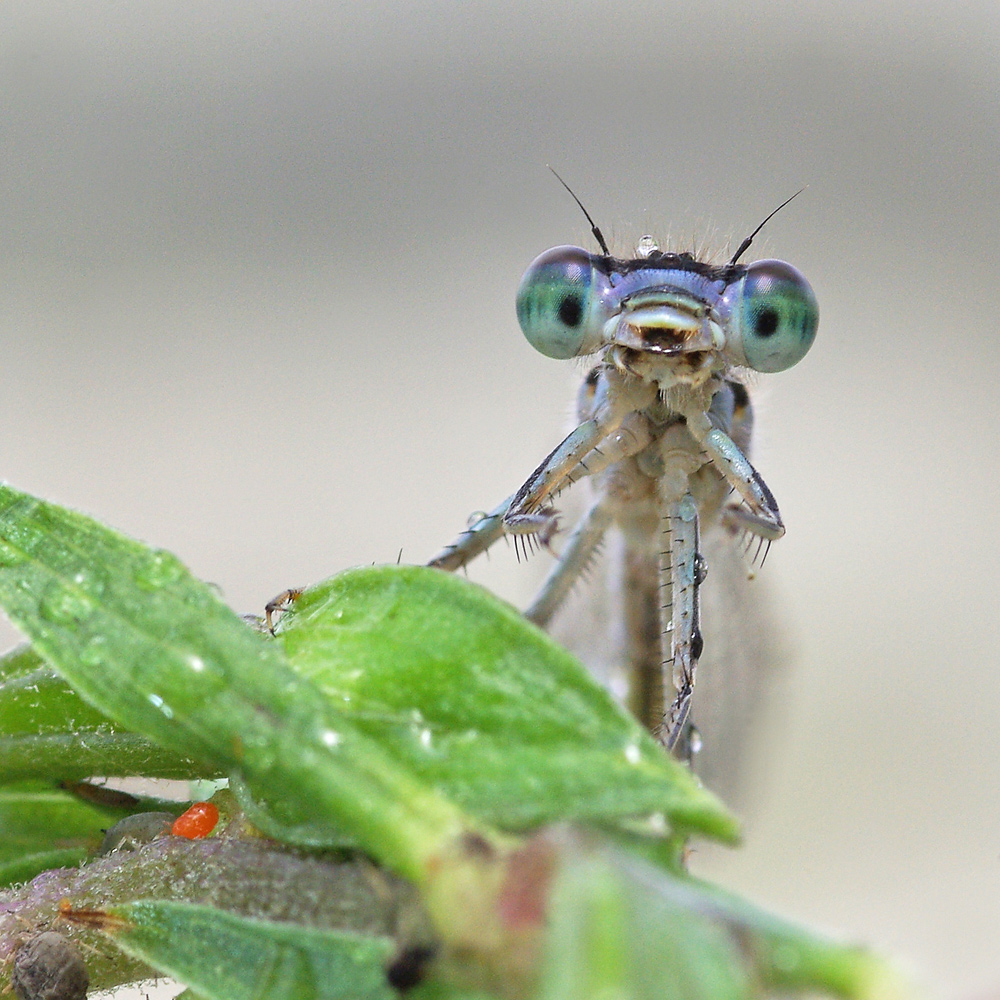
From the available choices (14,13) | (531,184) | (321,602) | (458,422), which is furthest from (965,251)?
(321,602)

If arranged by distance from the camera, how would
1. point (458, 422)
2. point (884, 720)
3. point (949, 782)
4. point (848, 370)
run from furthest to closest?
point (848, 370) → point (458, 422) → point (884, 720) → point (949, 782)

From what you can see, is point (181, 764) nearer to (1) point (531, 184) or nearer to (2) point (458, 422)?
(2) point (458, 422)

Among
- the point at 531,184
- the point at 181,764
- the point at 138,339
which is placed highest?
the point at 531,184

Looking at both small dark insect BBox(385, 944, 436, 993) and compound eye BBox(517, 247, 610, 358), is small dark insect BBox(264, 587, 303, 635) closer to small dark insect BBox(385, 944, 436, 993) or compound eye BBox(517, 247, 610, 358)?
small dark insect BBox(385, 944, 436, 993)

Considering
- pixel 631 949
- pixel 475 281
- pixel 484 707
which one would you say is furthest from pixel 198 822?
pixel 475 281

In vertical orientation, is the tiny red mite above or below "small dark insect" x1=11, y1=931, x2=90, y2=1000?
above

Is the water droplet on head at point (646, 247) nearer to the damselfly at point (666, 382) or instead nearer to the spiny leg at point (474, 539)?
the damselfly at point (666, 382)

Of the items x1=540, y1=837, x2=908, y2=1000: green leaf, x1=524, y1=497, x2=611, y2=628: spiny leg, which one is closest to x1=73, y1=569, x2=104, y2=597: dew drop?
x1=540, y1=837, x2=908, y2=1000: green leaf
